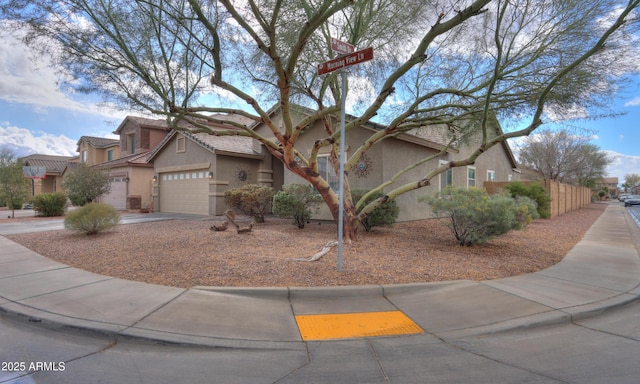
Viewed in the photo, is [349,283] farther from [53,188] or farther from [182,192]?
[53,188]

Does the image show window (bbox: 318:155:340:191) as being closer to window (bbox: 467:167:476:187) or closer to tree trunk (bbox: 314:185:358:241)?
tree trunk (bbox: 314:185:358:241)

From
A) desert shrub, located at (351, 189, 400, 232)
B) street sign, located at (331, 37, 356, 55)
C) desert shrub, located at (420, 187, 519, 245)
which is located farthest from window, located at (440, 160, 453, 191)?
street sign, located at (331, 37, 356, 55)

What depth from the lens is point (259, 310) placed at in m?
4.26

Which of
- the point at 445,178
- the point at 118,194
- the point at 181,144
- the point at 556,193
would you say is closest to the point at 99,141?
the point at 118,194

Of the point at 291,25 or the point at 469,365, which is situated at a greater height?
the point at 291,25

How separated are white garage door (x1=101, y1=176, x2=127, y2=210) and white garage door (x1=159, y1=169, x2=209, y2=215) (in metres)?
3.51

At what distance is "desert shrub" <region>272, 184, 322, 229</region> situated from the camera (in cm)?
1095

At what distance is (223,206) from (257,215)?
410 centimetres

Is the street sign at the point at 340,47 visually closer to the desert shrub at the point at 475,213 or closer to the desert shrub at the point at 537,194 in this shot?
the desert shrub at the point at 475,213

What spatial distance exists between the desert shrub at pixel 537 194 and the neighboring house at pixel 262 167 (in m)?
2.41

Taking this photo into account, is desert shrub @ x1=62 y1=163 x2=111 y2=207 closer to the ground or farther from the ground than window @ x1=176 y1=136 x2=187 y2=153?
closer to the ground

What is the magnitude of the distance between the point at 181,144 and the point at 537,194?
60.6 feet

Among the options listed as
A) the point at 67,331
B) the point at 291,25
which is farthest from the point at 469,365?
the point at 291,25

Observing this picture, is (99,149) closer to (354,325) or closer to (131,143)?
(131,143)
